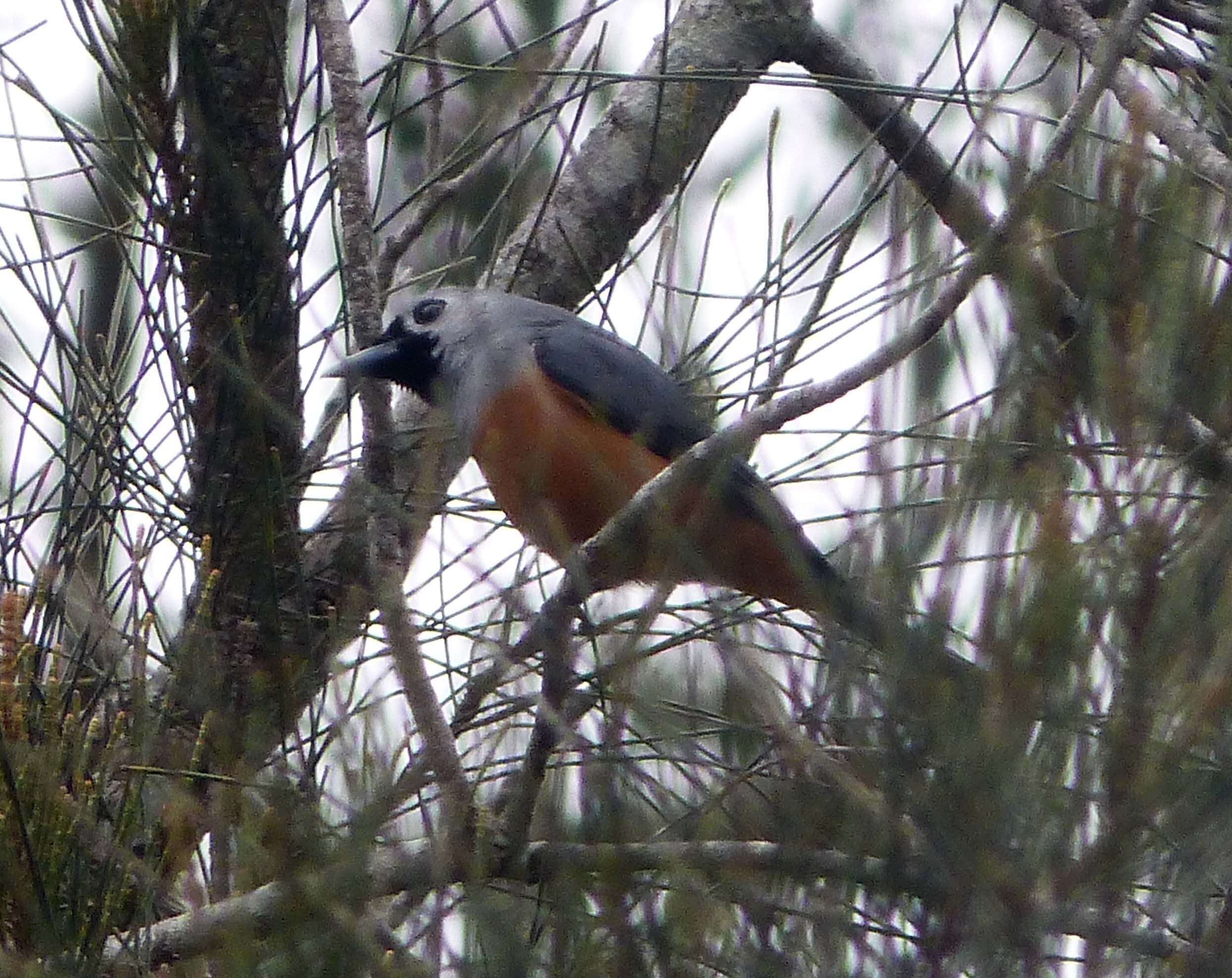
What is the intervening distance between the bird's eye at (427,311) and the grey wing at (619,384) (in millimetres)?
330

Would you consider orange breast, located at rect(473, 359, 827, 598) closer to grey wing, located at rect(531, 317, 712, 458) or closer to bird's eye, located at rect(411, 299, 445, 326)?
grey wing, located at rect(531, 317, 712, 458)

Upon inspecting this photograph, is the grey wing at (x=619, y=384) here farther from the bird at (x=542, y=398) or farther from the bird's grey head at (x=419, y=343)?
the bird's grey head at (x=419, y=343)

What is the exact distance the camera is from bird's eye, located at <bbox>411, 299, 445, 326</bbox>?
169 inches

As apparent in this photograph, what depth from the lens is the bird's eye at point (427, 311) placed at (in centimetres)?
428

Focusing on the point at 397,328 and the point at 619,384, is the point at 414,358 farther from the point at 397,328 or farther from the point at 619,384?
the point at 619,384

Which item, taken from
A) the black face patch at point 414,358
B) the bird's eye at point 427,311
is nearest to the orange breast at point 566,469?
the black face patch at point 414,358

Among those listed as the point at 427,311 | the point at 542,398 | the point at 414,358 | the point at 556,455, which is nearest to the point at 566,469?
the point at 556,455

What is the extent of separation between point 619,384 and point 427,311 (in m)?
0.77

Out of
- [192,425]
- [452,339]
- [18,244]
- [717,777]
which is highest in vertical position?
[452,339]

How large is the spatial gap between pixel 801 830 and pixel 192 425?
1736 mm

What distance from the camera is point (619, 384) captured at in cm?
378

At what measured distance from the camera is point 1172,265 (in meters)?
1.24

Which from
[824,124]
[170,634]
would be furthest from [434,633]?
[824,124]

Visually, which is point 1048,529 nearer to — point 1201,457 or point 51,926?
point 1201,457
